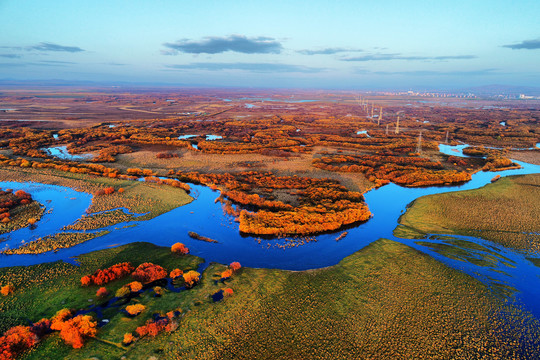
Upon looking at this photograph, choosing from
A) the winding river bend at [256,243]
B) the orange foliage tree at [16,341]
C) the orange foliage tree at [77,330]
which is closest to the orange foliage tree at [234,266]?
the winding river bend at [256,243]

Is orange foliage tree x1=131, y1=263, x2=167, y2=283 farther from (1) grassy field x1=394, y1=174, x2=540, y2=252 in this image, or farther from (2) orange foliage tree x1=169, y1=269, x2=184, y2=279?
(1) grassy field x1=394, y1=174, x2=540, y2=252

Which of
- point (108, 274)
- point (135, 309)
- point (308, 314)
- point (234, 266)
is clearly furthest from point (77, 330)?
point (308, 314)

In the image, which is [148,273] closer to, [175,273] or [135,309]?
[175,273]

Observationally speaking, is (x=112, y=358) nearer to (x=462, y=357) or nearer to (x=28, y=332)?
(x=28, y=332)

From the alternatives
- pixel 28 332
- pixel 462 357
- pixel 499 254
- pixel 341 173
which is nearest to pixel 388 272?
pixel 462 357

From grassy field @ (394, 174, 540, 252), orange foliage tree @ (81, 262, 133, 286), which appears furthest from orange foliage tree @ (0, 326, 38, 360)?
grassy field @ (394, 174, 540, 252)

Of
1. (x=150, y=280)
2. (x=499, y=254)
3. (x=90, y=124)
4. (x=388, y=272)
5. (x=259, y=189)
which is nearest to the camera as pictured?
(x=150, y=280)

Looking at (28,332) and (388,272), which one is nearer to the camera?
(28,332)
